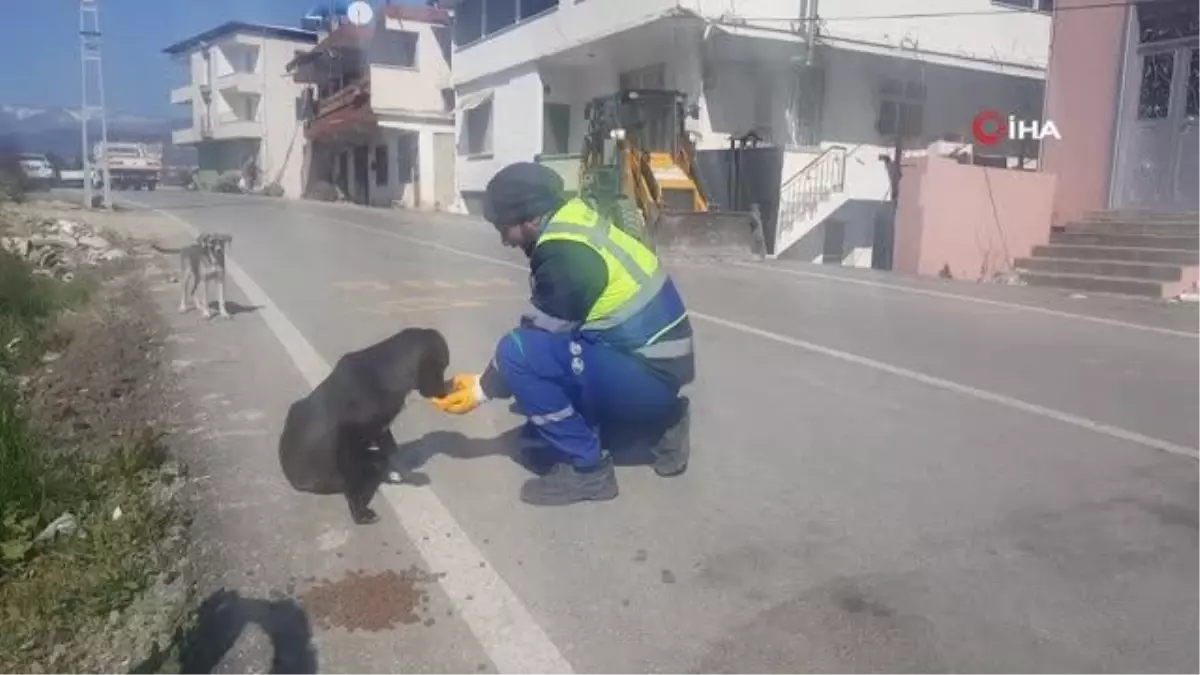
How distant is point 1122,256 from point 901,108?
1101 cm

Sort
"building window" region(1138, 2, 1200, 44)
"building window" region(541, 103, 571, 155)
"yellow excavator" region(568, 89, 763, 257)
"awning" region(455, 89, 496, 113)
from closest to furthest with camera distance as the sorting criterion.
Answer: "building window" region(1138, 2, 1200, 44) → "yellow excavator" region(568, 89, 763, 257) → "building window" region(541, 103, 571, 155) → "awning" region(455, 89, 496, 113)

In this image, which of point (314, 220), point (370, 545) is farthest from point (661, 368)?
point (314, 220)

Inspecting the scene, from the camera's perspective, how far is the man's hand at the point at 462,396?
A: 399cm

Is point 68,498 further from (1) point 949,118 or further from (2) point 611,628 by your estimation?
(1) point 949,118

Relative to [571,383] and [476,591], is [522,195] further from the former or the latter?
[476,591]

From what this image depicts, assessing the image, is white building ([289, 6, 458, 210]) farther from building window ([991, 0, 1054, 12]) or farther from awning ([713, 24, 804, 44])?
building window ([991, 0, 1054, 12])

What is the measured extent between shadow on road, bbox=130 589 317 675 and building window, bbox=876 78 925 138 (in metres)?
21.3

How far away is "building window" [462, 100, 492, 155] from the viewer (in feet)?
96.9

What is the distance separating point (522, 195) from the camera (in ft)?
12.6

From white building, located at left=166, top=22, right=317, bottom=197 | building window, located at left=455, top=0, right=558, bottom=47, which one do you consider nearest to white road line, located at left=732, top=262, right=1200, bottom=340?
white building, located at left=166, top=22, right=317, bottom=197

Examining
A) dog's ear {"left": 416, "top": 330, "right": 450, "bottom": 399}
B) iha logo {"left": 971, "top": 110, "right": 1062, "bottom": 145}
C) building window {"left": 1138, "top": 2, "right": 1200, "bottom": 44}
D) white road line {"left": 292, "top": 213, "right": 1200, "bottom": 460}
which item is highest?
building window {"left": 1138, "top": 2, "right": 1200, "bottom": 44}

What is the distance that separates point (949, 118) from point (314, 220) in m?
15.1

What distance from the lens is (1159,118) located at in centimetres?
1364

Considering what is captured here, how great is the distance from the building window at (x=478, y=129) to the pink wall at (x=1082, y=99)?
17.6m
